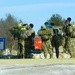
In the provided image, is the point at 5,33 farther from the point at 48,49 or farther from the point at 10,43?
the point at 48,49

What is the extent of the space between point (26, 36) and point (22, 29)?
38 centimetres

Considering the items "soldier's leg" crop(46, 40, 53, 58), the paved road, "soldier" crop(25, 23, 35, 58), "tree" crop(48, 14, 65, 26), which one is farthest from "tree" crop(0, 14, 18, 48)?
the paved road

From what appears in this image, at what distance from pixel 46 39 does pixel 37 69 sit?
11.4m

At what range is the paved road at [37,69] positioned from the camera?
6996 mm

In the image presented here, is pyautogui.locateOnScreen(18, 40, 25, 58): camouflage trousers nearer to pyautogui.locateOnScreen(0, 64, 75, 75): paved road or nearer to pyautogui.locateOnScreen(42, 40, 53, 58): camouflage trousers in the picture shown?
pyautogui.locateOnScreen(42, 40, 53, 58): camouflage trousers

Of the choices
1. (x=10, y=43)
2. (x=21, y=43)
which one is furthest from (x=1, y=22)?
(x=21, y=43)

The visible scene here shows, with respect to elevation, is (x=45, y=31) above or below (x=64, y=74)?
above

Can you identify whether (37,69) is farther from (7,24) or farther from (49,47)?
(7,24)

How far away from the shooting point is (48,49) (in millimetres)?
18703

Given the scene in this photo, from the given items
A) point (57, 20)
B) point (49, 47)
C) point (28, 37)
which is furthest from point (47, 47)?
point (57, 20)

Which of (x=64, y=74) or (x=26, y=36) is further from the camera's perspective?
(x=26, y=36)

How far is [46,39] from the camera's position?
61.0 feet

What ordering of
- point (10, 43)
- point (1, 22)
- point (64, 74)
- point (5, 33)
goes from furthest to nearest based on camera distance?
point (1, 22), point (5, 33), point (10, 43), point (64, 74)

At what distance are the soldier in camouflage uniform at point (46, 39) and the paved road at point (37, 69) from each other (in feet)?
35.0
